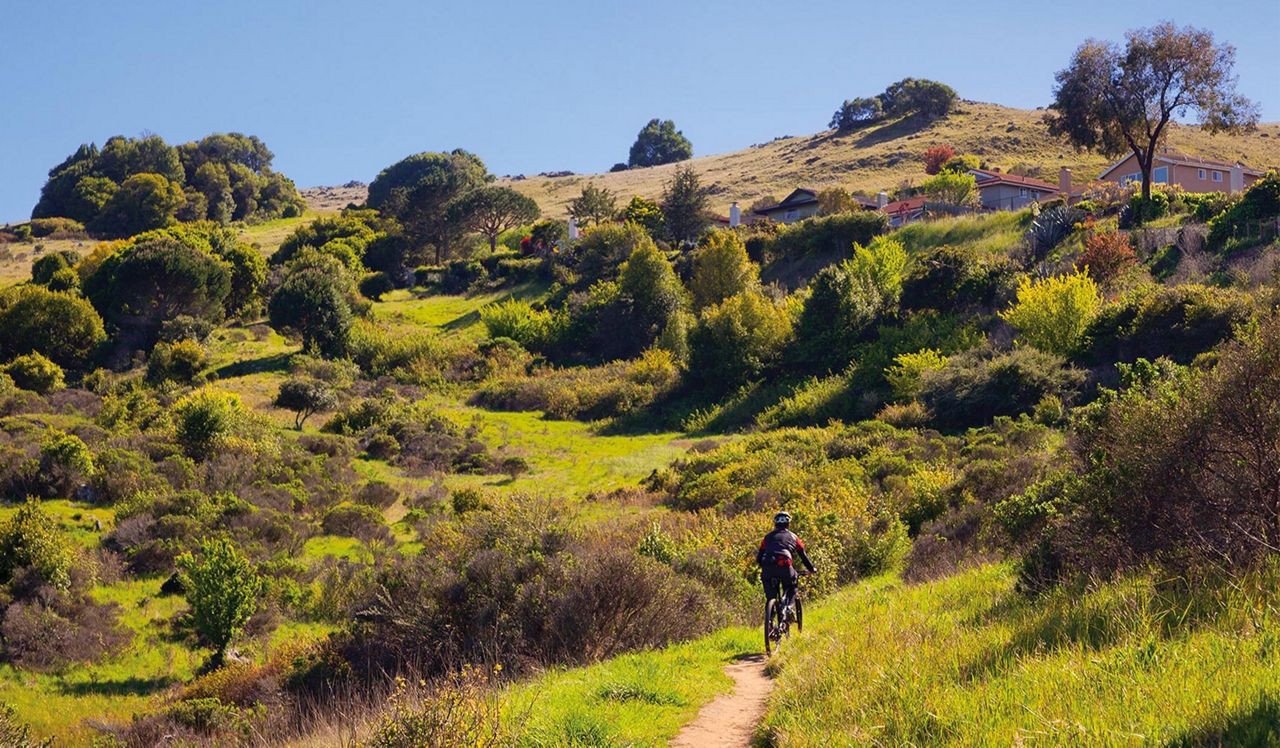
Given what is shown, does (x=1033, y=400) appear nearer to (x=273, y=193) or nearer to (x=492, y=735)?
(x=492, y=735)

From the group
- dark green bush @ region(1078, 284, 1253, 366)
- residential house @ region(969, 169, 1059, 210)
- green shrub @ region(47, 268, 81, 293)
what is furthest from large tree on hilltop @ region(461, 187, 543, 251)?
dark green bush @ region(1078, 284, 1253, 366)

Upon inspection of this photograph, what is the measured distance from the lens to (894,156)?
92812 millimetres

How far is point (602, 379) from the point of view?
43562mm

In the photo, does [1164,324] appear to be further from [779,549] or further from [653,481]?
[779,549]

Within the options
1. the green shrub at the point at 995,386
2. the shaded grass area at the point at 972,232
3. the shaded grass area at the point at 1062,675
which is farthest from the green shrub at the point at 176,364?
the shaded grass area at the point at 1062,675

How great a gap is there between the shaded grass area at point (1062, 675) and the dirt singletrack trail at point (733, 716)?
1.18ft

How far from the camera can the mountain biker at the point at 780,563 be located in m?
10.4

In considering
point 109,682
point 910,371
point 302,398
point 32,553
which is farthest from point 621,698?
point 302,398

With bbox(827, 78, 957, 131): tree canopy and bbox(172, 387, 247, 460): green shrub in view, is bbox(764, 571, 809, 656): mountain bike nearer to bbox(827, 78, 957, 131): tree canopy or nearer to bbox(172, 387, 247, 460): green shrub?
bbox(172, 387, 247, 460): green shrub

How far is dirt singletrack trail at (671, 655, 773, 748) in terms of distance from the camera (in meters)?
6.91

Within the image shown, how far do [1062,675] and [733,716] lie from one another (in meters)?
2.99

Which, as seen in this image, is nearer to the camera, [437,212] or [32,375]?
[32,375]

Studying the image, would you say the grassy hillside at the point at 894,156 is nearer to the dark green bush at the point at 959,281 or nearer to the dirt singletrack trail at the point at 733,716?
the dark green bush at the point at 959,281

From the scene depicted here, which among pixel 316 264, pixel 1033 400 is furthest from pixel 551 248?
pixel 1033 400
